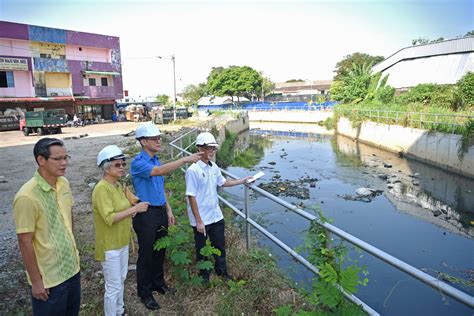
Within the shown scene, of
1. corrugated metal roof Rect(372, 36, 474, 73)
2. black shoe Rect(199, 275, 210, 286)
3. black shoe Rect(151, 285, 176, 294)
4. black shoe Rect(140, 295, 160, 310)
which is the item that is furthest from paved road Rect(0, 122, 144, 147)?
corrugated metal roof Rect(372, 36, 474, 73)

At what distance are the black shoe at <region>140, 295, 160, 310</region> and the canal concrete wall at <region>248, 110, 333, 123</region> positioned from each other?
3432 centimetres

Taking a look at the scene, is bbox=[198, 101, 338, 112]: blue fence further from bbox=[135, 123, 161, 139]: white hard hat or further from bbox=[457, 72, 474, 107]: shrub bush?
bbox=[135, 123, 161, 139]: white hard hat

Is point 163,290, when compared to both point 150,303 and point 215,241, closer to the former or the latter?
point 150,303

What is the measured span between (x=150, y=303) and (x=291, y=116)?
39331 millimetres

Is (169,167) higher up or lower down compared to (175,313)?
higher up

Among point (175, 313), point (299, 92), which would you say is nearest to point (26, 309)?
point (175, 313)

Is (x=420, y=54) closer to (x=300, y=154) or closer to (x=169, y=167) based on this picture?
(x=300, y=154)

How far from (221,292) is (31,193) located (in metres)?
2.05

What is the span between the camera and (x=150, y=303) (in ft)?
10.7

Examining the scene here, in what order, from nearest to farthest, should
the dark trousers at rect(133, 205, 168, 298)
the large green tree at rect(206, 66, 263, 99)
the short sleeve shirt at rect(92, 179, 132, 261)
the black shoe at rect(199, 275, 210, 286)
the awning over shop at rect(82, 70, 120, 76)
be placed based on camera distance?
the short sleeve shirt at rect(92, 179, 132, 261) → the dark trousers at rect(133, 205, 168, 298) → the black shoe at rect(199, 275, 210, 286) → the awning over shop at rect(82, 70, 120, 76) → the large green tree at rect(206, 66, 263, 99)

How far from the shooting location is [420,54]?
91.6ft

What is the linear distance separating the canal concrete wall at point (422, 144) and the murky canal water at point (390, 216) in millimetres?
472

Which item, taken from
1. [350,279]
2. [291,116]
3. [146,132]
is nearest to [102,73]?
[291,116]

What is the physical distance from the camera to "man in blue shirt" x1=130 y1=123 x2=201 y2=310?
9.98 feet
